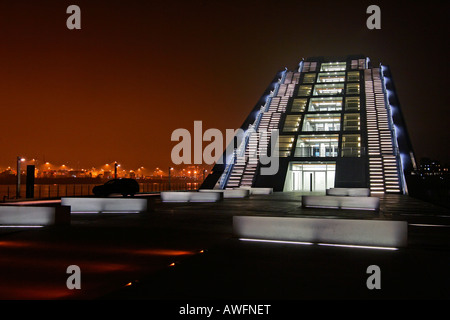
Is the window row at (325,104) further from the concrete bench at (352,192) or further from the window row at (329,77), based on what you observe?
the concrete bench at (352,192)

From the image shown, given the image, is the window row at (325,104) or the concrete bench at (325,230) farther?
the window row at (325,104)

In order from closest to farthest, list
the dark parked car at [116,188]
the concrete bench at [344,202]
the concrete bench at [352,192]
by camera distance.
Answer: the concrete bench at [344,202] → the concrete bench at [352,192] → the dark parked car at [116,188]

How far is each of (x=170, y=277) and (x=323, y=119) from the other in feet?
143

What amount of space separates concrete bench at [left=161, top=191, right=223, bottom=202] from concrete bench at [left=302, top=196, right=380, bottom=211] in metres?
6.09

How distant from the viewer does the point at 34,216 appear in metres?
12.2

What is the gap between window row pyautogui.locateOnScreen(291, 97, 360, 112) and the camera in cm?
4717

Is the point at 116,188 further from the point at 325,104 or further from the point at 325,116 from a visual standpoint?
the point at 325,104

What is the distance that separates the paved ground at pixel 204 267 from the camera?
514 centimetres

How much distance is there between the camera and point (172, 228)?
39.0 feet

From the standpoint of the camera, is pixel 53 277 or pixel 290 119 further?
pixel 290 119

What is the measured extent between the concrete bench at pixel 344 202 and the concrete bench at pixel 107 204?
728 centimetres

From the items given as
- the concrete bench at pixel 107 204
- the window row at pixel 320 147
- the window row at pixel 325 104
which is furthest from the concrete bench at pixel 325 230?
the window row at pixel 325 104
